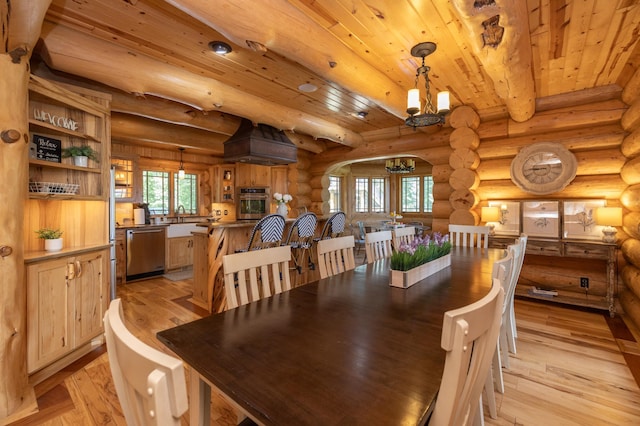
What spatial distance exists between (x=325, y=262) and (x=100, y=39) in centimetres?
277

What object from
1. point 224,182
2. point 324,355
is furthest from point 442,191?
point 224,182

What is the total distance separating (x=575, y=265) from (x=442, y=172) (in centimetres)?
220

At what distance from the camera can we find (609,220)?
11.3ft

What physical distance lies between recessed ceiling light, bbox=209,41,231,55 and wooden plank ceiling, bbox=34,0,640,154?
55 millimetres

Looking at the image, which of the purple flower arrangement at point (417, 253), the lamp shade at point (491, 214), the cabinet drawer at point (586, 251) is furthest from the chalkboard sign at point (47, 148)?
the cabinet drawer at point (586, 251)

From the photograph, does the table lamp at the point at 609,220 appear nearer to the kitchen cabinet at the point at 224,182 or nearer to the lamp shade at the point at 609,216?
the lamp shade at the point at 609,216

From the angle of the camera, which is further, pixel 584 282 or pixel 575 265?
pixel 575 265

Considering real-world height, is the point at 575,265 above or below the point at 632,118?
below

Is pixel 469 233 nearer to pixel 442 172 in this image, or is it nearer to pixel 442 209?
pixel 442 209

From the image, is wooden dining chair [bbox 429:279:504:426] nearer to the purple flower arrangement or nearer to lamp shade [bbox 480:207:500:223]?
the purple flower arrangement

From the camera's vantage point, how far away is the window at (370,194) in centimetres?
920

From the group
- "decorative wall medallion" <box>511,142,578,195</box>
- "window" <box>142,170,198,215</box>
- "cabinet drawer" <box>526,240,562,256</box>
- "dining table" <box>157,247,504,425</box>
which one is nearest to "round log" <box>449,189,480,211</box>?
"decorative wall medallion" <box>511,142,578,195</box>

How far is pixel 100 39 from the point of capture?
8.45ft

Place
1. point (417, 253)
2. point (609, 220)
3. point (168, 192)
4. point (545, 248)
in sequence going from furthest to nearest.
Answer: point (168, 192) → point (545, 248) → point (609, 220) → point (417, 253)
